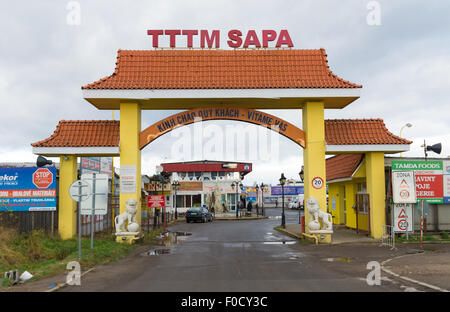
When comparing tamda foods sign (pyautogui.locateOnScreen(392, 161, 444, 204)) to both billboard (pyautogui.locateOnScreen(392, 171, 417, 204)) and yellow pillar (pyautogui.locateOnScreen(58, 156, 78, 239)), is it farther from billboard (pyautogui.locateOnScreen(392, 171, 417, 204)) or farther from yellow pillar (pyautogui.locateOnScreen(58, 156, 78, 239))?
yellow pillar (pyautogui.locateOnScreen(58, 156, 78, 239))

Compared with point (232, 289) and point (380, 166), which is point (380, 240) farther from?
point (232, 289)

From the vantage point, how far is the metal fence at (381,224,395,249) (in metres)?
17.6

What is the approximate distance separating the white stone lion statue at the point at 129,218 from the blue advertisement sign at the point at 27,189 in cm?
319

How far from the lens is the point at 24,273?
10.7 m

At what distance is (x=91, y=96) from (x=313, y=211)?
1110 centimetres

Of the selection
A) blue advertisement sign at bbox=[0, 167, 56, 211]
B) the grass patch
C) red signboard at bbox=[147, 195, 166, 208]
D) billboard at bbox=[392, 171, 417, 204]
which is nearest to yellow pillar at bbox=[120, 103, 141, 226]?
the grass patch

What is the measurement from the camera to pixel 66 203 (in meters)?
18.9

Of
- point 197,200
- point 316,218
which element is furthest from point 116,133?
point 197,200

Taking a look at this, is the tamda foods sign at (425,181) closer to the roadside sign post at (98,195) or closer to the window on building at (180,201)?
the roadside sign post at (98,195)

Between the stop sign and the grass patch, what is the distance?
217 cm

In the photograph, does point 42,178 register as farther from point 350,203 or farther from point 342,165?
point 350,203

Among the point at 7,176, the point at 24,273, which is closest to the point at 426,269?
the point at 24,273

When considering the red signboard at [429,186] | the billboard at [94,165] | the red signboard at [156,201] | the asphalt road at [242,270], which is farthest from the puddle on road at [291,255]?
the billboard at [94,165]

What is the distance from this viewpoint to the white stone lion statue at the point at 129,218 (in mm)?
18031
